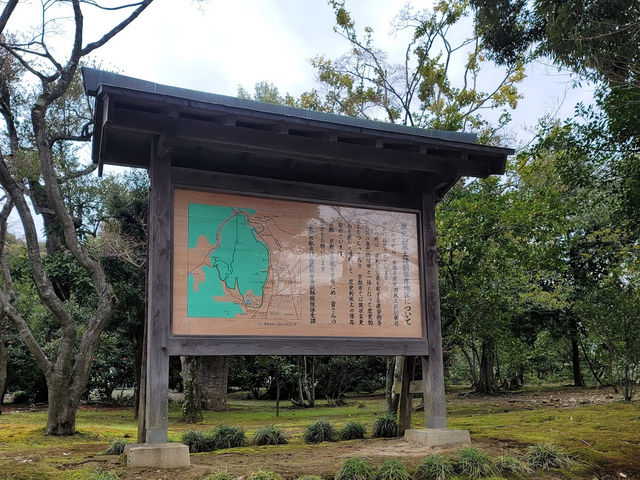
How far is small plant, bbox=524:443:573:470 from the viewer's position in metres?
6.13

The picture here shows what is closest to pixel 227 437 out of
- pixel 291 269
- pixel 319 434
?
pixel 319 434

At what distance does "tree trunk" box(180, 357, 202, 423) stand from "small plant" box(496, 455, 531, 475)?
29.9 feet

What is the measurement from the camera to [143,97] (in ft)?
18.6

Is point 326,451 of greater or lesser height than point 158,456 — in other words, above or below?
below

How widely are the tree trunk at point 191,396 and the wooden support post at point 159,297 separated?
7695 millimetres

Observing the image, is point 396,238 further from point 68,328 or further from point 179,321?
point 68,328

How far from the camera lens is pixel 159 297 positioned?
615cm

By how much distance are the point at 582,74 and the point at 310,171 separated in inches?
222

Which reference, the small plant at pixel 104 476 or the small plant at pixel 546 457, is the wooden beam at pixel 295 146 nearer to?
the small plant at pixel 104 476

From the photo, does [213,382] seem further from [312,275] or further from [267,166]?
[267,166]

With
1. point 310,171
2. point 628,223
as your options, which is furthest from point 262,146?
point 628,223

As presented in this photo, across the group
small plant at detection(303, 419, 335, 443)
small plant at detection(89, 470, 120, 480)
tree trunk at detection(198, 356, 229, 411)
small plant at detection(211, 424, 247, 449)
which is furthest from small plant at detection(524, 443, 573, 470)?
tree trunk at detection(198, 356, 229, 411)

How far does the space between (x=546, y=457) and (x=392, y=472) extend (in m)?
2.04

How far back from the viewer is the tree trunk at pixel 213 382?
16.9 metres
